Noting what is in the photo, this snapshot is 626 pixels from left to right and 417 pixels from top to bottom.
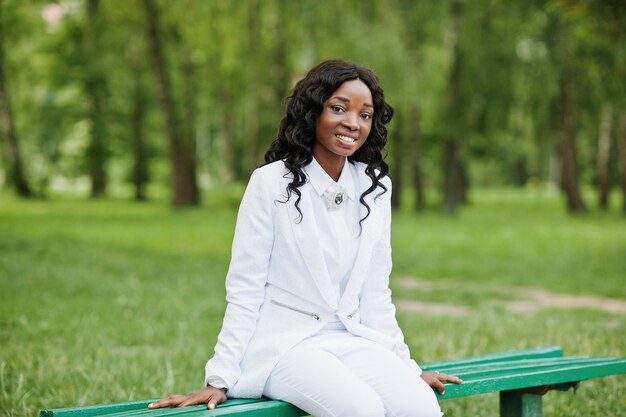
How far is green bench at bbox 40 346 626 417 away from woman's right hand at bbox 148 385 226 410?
25mm

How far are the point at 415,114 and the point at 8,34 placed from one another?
12927 mm

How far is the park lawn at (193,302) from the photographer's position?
183 inches

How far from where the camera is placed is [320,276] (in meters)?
2.89

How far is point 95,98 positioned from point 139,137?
2074 mm

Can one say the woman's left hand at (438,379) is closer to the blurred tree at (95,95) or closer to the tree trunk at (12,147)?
the blurred tree at (95,95)

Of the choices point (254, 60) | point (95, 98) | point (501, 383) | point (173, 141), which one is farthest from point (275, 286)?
point (95, 98)

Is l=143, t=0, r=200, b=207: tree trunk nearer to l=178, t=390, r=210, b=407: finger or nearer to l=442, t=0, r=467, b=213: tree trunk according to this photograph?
l=442, t=0, r=467, b=213: tree trunk

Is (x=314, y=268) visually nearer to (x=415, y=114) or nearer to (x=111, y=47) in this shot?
(x=415, y=114)

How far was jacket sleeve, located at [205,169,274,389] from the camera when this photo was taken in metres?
2.85

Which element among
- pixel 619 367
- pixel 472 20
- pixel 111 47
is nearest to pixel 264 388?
pixel 619 367

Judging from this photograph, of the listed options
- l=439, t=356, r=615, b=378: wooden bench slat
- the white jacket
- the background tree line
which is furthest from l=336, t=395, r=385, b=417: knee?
the background tree line

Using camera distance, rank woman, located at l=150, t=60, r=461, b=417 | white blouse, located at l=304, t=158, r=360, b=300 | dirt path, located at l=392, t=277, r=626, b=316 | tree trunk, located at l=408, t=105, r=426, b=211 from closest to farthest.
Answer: woman, located at l=150, t=60, r=461, b=417 < white blouse, located at l=304, t=158, r=360, b=300 < dirt path, located at l=392, t=277, r=626, b=316 < tree trunk, located at l=408, t=105, r=426, b=211

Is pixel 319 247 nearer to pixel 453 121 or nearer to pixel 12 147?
pixel 453 121

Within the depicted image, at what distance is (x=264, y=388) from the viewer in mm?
2830
